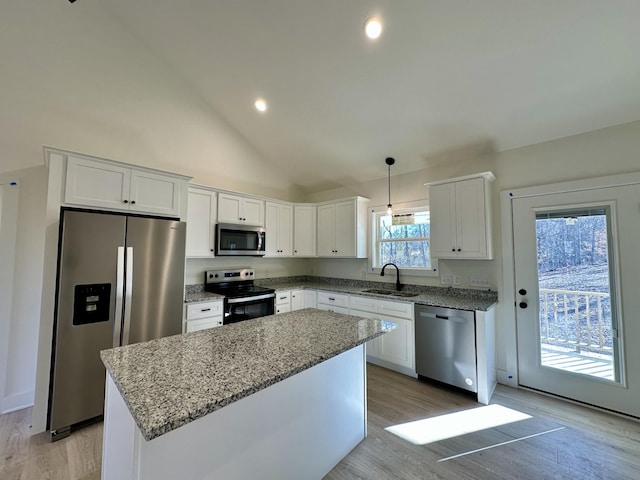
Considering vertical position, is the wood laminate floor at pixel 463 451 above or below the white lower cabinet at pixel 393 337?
below

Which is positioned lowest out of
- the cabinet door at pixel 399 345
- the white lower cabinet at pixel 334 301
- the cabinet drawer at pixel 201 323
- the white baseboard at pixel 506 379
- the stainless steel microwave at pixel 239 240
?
the white baseboard at pixel 506 379

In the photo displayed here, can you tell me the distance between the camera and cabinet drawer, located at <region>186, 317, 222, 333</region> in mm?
3023

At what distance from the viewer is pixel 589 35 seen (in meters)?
2.00

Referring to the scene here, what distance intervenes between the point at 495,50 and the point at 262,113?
261 centimetres

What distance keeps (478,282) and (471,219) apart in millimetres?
777

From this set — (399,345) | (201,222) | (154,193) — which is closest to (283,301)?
(201,222)

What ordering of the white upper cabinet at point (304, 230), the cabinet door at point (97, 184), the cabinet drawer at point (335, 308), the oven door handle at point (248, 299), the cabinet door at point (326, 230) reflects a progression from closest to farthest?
1. the cabinet door at point (97, 184)
2. the oven door handle at point (248, 299)
3. the cabinet drawer at point (335, 308)
4. the cabinet door at point (326, 230)
5. the white upper cabinet at point (304, 230)

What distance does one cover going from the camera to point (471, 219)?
3092mm

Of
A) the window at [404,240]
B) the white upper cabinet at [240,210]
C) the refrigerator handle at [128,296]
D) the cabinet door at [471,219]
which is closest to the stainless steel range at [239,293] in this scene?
the white upper cabinet at [240,210]

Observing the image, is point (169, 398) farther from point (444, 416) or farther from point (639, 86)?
point (639, 86)

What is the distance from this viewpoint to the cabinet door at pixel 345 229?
13.8ft

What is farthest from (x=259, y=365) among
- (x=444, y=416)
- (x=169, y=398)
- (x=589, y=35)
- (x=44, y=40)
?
(x=44, y=40)

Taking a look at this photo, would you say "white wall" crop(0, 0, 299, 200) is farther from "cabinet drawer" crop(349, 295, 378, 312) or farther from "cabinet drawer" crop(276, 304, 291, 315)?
"cabinet drawer" crop(349, 295, 378, 312)

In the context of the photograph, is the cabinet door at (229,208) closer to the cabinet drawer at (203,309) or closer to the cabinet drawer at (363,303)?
the cabinet drawer at (203,309)
